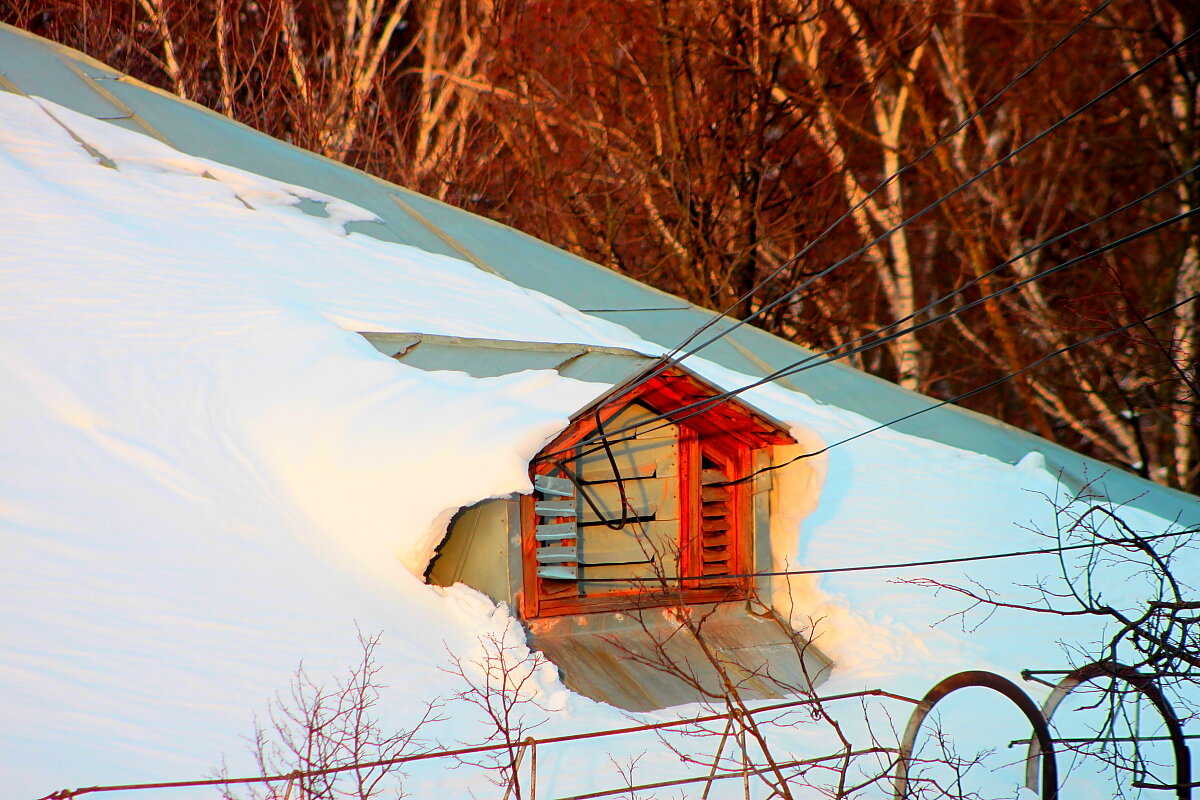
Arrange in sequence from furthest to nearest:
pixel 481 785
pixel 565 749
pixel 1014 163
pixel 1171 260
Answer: pixel 1014 163 < pixel 1171 260 < pixel 565 749 < pixel 481 785

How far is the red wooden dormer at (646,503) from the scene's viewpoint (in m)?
5.95

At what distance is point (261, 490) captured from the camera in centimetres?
583

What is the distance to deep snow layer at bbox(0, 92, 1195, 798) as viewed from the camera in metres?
4.72

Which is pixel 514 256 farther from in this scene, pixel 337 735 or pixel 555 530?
pixel 337 735

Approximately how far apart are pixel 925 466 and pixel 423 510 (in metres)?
5.01

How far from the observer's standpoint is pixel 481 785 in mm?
4668

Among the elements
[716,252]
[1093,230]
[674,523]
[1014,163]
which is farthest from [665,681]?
[1093,230]

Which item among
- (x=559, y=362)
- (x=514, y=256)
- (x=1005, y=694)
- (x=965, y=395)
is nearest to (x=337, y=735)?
(x=1005, y=694)

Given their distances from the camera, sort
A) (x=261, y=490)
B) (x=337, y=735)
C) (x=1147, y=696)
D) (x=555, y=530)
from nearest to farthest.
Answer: (x=1147, y=696) < (x=337, y=735) < (x=261, y=490) < (x=555, y=530)

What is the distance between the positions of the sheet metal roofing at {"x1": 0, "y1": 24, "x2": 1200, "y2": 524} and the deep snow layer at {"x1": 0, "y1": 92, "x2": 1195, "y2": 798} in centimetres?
54

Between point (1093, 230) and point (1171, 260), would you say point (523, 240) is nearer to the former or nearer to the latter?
point (1171, 260)

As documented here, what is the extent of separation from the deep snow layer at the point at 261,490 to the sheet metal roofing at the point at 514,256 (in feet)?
1.77

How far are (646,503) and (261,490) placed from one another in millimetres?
2182

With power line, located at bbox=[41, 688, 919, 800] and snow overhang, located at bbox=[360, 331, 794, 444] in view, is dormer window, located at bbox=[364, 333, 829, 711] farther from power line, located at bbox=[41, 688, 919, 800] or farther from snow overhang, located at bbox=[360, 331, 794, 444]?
power line, located at bbox=[41, 688, 919, 800]
